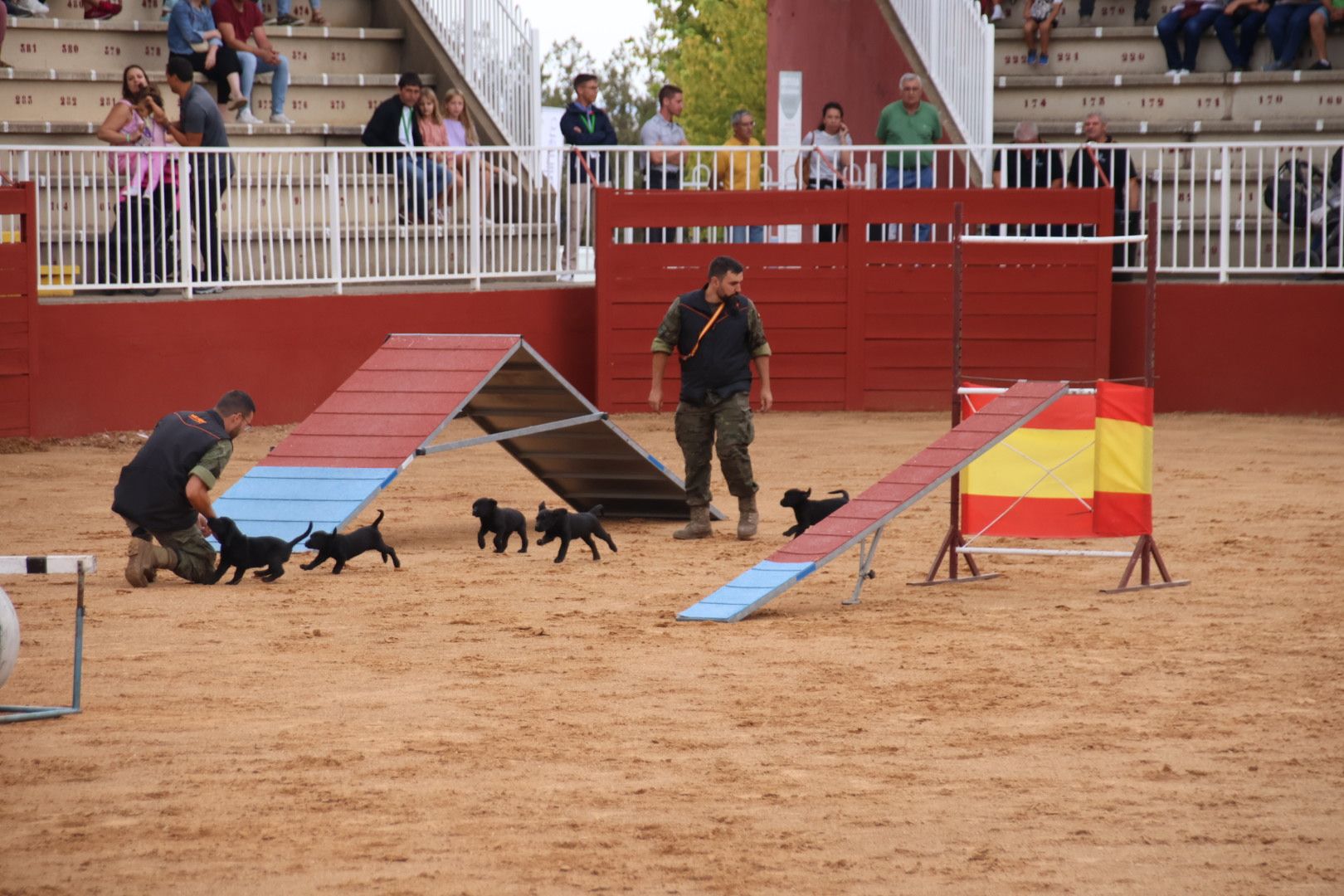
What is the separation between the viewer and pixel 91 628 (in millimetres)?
8875

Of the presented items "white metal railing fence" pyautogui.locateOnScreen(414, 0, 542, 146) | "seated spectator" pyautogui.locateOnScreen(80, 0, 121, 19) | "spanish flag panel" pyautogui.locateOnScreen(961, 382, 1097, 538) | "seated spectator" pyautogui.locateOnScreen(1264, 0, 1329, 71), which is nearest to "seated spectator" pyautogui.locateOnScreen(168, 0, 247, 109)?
"seated spectator" pyautogui.locateOnScreen(80, 0, 121, 19)

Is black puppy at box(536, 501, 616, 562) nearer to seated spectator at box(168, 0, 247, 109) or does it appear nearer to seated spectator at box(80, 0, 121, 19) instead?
seated spectator at box(168, 0, 247, 109)

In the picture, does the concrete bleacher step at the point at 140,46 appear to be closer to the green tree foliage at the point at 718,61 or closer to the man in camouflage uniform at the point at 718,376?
the man in camouflage uniform at the point at 718,376

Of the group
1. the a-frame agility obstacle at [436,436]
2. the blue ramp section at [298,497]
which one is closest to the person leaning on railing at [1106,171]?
the a-frame agility obstacle at [436,436]

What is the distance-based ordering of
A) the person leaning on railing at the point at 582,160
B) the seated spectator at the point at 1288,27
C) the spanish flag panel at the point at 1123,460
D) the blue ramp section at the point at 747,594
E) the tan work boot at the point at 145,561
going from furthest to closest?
the seated spectator at the point at 1288,27 → the person leaning on railing at the point at 582,160 → the tan work boot at the point at 145,561 → the spanish flag panel at the point at 1123,460 → the blue ramp section at the point at 747,594

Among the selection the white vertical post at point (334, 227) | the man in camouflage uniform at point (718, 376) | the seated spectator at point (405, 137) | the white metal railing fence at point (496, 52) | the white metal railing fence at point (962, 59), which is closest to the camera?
the man in camouflage uniform at point (718, 376)

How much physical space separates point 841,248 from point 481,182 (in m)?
3.44

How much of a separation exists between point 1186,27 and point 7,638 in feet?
56.7

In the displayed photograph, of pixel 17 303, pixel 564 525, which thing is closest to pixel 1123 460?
pixel 564 525

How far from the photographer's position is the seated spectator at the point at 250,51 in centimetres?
1916

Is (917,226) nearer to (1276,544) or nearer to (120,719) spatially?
(1276,544)

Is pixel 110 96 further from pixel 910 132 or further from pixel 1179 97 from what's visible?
pixel 1179 97

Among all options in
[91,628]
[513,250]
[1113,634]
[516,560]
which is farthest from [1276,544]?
[513,250]

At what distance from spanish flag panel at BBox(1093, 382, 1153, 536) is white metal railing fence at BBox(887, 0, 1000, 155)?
10.8 meters
